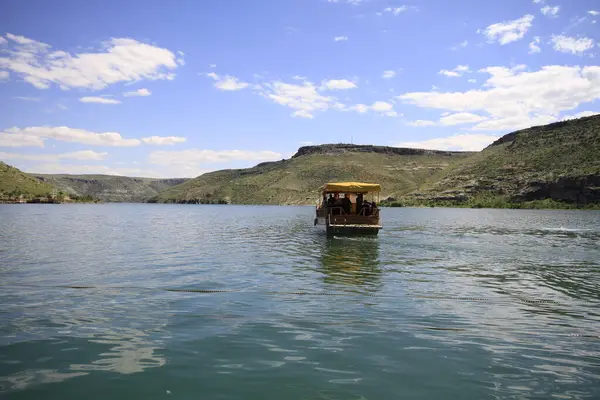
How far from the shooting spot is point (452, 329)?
8.48m

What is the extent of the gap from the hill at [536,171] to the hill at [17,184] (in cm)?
13298

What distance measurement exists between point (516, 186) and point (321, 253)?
343ft

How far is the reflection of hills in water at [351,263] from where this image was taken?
1402 cm

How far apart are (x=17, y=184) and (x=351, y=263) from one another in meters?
178

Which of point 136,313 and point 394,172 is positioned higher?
point 394,172

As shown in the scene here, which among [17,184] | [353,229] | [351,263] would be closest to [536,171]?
[353,229]

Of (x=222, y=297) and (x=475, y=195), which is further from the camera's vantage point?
(x=475, y=195)

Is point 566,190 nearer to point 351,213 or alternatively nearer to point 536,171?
point 536,171

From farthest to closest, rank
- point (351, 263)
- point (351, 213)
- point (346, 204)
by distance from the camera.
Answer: point (346, 204) < point (351, 213) < point (351, 263)

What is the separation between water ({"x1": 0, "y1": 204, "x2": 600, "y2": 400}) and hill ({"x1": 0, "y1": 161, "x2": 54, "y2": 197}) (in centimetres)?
16225

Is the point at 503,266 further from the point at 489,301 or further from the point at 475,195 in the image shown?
the point at 475,195

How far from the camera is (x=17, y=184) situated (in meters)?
161

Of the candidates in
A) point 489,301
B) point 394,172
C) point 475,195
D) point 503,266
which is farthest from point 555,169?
point 489,301

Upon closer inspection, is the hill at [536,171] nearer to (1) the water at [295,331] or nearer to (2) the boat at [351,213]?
(2) the boat at [351,213]
